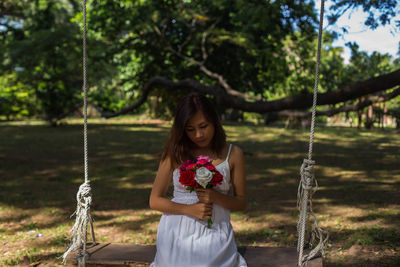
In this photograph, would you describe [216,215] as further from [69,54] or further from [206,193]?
[69,54]

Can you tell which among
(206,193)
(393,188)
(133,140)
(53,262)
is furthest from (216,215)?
(133,140)

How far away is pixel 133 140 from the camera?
12406mm

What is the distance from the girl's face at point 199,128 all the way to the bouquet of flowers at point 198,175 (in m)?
0.16

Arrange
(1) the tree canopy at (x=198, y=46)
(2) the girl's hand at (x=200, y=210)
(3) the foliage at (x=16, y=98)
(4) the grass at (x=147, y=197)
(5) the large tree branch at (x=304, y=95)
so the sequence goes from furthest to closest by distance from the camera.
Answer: (3) the foliage at (x=16, y=98) → (1) the tree canopy at (x=198, y=46) → (5) the large tree branch at (x=304, y=95) → (4) the grass at (x=147, y=197) → (2) the girl's hand at (x=200, y=210)

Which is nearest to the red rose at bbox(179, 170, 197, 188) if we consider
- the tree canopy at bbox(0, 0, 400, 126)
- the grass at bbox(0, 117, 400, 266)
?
the grass at bbox(0, 117, 400, 266)

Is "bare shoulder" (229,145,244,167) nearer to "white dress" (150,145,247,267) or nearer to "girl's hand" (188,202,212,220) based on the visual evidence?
"white dress" (150,145,247,267)

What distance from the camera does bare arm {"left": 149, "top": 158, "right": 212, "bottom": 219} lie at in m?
1.97

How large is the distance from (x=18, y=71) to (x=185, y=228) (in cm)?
1236

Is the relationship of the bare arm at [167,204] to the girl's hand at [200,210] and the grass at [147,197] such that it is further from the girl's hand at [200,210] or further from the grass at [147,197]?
the grass at [147,197]

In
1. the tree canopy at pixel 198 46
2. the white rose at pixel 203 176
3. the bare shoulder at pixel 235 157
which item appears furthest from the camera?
the tree canopy at pixel 198 46

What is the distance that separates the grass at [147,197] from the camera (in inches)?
148

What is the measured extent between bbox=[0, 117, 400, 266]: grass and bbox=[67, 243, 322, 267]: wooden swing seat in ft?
3.58

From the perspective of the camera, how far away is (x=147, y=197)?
5680mm

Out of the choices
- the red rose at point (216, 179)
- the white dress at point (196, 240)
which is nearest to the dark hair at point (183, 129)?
the white dress at point (196, 240)
